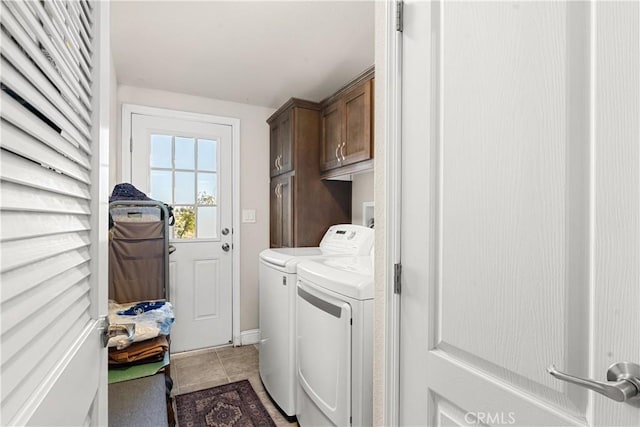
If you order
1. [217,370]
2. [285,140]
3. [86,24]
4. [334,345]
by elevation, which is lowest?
[217,370]

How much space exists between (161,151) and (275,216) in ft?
3.79

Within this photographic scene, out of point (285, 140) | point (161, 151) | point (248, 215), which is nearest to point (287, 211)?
point (248, 215)

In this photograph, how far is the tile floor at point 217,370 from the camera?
2314mm

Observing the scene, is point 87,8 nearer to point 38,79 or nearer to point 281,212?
point 38,79

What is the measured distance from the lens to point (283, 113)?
2.94 metres

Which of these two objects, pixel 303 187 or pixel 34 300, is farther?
pixel 303 187

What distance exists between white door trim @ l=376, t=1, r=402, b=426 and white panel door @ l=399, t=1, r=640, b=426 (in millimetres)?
25

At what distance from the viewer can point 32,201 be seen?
476 millimetres

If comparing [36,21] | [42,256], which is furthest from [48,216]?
[36,21]

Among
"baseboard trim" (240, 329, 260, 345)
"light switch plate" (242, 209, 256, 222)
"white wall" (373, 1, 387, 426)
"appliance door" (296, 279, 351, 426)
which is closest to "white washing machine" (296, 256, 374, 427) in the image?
"appliance door" (296, 279, 351, 426)

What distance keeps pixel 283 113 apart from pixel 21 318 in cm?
271

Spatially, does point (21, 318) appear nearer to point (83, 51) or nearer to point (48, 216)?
point (48, 216)

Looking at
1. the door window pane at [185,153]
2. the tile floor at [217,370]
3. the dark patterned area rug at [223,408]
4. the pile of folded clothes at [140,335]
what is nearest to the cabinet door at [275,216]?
the door window pane at [185,153]

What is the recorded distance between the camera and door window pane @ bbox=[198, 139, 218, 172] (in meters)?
3.03
